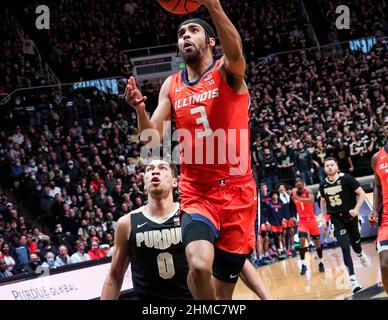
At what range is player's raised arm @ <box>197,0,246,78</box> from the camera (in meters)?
4.62

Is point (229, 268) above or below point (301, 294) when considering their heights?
above

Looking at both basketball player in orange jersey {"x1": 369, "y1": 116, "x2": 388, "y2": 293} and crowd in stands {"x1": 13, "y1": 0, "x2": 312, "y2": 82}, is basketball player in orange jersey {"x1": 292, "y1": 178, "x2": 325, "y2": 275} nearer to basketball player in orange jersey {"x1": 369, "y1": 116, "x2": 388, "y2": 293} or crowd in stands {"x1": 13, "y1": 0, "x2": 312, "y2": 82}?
basketball player in orange jersey {"x1": 369, "y1": 116, "x2": 388, "y2": 293}

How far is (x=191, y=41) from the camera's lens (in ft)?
16.6

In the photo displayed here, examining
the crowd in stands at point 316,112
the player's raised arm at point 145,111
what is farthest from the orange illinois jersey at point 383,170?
the crowd in stands at point 316,112

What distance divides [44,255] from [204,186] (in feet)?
31.1

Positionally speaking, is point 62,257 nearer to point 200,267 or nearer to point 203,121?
point 203,121

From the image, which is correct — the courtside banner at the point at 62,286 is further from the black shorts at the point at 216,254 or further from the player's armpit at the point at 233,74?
the player's armpit at the point at 233,74

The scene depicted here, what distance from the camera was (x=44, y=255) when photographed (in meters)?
13.9

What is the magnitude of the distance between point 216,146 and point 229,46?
28.8 inches

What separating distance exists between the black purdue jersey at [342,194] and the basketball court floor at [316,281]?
1.31 metres

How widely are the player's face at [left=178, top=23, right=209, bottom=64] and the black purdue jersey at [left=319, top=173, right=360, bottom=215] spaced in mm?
7285
